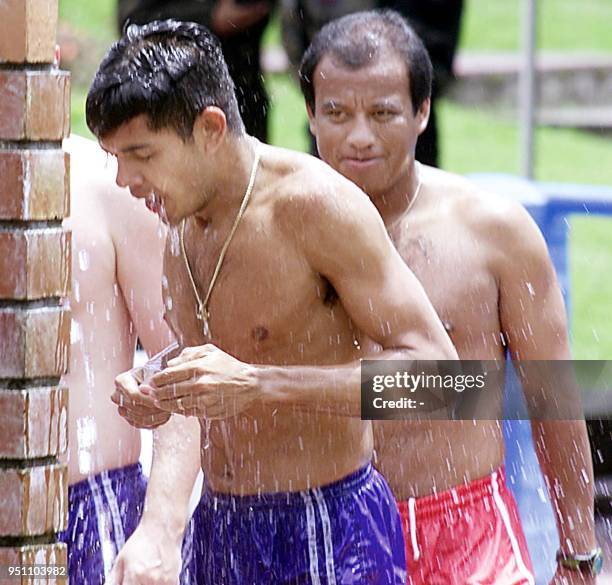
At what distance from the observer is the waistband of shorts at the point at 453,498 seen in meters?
2.85

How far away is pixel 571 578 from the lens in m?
2.93

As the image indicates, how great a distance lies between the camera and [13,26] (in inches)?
62.0

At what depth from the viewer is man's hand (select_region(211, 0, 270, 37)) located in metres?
5.18

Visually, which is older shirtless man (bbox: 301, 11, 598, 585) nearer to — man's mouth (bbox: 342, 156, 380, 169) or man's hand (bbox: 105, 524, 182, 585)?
man's mouth (bbox: 342, 156, 380, 169)

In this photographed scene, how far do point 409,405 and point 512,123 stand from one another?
31.0 ft

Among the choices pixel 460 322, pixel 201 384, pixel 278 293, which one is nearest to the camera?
pixel 201 384

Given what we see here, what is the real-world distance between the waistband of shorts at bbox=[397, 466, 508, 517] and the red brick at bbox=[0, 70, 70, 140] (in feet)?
4.79

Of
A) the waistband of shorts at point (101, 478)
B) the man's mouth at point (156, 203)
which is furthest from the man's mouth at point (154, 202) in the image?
the waistband of shorts at point (101, 478)

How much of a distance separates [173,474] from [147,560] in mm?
178

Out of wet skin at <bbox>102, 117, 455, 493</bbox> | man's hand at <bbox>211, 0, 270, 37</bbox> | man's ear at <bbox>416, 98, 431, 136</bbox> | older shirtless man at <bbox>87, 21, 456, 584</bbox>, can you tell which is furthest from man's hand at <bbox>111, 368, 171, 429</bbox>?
man's hand at <bbox>211, 0, 270, 37</bbox>

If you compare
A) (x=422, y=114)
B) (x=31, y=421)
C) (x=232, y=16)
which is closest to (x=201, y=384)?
(x=31, y=421)

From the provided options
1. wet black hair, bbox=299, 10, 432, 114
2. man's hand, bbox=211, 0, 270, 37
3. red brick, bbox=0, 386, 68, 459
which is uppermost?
man's hand, bbox=211, 0, 270, 37

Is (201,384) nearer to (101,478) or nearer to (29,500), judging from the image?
(29,500)

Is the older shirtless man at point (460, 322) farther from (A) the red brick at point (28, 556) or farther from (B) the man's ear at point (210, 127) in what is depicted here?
(A) the red brick at point (28, 556)
